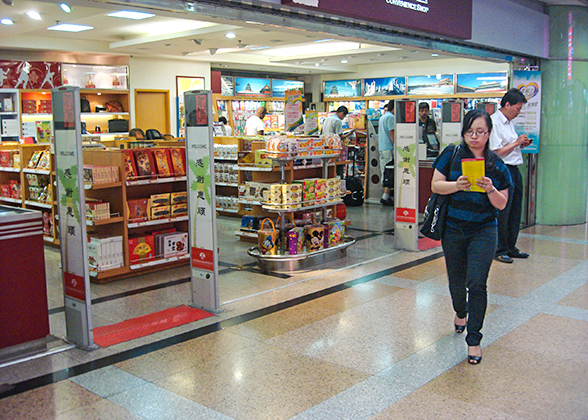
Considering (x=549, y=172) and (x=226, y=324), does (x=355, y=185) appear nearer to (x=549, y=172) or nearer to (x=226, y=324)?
(x=549, y=172)

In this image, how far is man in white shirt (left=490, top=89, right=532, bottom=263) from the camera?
5.91 metres

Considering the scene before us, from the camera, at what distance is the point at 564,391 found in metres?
3.36

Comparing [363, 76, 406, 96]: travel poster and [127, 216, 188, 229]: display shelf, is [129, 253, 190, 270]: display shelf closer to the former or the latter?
[127, 216, 188, 229]: display shelf

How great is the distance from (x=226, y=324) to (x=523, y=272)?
331 cm

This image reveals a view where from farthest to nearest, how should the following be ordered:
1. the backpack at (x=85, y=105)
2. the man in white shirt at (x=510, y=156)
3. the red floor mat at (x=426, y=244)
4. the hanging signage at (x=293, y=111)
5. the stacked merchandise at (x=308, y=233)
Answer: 1. the backpack at (x=85, y=105)
2. the hanging signage at (x=293, y=111)
3. the red floor mat at (x=426, y=244)
4. the stacked merchandise at (x=308, y=233)
5. the man in white shirt at (x=510, y=156)

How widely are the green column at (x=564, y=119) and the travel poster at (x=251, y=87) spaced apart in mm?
9275

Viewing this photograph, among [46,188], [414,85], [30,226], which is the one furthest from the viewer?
[414,85]

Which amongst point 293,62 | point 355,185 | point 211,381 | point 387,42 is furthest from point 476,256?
point 293,62

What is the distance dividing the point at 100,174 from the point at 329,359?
10.5 ft

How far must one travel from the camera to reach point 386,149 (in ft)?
36.0

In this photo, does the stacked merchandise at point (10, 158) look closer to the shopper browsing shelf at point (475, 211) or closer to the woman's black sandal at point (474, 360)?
the shopper browsing shelf at point (475, 211)

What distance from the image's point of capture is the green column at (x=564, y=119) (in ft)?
28.5

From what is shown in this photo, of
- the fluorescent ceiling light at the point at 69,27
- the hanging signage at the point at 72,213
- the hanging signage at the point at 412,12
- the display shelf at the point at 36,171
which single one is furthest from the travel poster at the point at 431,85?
the hanging signage at the point at 72,213

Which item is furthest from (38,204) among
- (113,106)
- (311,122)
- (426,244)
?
(113,106)
